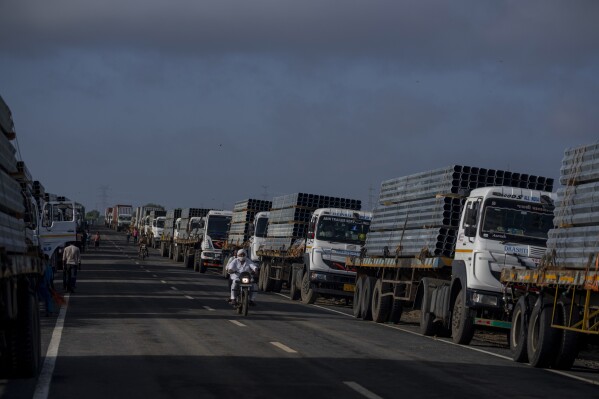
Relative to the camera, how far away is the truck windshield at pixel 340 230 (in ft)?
104

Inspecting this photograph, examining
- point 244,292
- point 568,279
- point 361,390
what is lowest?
point 361,390

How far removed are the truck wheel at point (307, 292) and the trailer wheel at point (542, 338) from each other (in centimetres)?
1571

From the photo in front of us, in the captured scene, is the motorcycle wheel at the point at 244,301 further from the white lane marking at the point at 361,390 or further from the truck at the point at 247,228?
the truck at the point at 247,228

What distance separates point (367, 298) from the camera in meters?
26.3

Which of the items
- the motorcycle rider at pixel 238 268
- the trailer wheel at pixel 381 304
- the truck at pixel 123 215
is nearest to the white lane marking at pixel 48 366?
the motorcycle rider at pixel 238 268

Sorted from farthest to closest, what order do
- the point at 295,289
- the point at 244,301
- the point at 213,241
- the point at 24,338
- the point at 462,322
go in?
the point at 213,241
the point at 295,289
the point at 244,301
the point at 462,322
the point at 24,338

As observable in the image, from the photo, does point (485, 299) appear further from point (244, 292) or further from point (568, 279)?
point (244, 292)

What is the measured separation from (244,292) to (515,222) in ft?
25.5

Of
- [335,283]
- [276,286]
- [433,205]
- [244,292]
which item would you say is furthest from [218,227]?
[433,205]

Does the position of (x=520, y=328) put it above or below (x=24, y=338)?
above

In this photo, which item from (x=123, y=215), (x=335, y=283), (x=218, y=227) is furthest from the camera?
(x=123, y=215)

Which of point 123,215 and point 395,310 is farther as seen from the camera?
point 123,215

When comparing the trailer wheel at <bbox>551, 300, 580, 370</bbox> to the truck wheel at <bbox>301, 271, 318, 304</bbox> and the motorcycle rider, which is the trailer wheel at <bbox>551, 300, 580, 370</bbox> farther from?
the truck wheel at <bbox>301, 271, 318, 304</bbox>

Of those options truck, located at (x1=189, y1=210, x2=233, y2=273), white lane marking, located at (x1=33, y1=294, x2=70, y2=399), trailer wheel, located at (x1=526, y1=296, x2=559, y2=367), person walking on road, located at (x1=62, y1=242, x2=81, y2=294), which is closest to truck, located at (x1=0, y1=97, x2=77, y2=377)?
white lane marking, located at (x1=33, y1=294, x2=70, y2=399)
